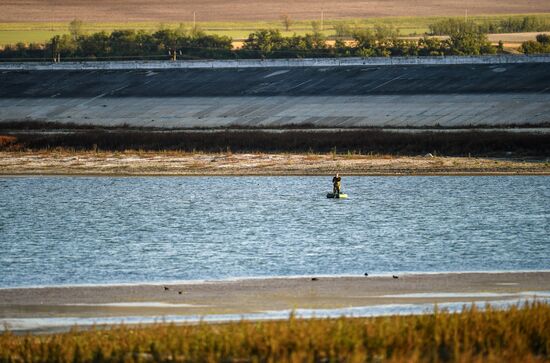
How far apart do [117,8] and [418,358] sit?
592ft

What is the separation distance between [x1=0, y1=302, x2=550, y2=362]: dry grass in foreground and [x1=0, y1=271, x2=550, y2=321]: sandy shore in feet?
11.1

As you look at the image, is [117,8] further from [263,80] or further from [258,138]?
[258,138]

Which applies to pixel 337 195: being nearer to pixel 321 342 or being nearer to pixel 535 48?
pixel 321 342

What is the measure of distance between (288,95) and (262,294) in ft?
179

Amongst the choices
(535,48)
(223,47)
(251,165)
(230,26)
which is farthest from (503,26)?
(251,165)

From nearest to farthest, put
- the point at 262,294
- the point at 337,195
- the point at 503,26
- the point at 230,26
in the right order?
the point at 262,294 → the point at 337,195 → the point at 503,26 → the point at 230,26

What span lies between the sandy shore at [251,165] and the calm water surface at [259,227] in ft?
4.03

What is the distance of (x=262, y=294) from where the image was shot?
25562mm

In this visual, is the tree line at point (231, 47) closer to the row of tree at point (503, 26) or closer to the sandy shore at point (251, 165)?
the row of tree at point (503, 26)

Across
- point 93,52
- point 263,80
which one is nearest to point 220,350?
point 263,80

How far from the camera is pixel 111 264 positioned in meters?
30.3

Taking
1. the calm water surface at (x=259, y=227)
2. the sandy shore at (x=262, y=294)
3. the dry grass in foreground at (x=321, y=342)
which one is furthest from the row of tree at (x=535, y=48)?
the dry grass in foreground at (x=321, y=342)

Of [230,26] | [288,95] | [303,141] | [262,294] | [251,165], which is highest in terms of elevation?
[262,294]

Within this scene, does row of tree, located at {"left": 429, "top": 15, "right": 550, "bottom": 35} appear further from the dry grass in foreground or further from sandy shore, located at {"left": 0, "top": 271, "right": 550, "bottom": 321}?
the dry grass in foreground
